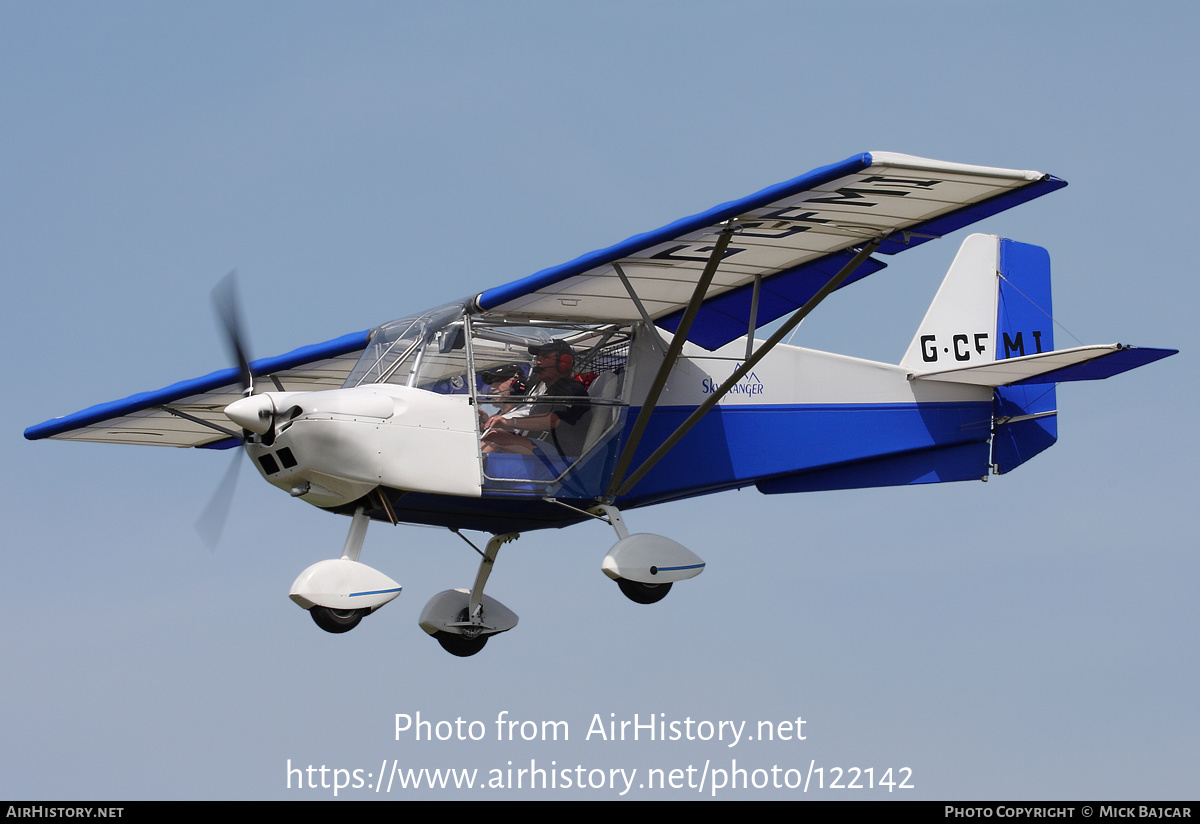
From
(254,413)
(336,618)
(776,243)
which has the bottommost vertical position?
(336,618)

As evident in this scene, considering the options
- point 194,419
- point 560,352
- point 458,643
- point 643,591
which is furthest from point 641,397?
point 194,419

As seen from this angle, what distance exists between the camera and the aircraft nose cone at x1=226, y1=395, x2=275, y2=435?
1115cm

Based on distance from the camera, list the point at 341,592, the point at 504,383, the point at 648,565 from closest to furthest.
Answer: the point at 341,592 → the point at 648,565 → the point at 504,383

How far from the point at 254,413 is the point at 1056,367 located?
709 centimetres

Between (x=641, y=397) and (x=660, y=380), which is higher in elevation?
(x=641, y=397)

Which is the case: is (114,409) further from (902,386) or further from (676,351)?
(902,386)

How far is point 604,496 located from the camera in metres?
12.7

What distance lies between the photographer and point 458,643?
13570 millimetres

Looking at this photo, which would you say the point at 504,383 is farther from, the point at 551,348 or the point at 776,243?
the point at 776,243

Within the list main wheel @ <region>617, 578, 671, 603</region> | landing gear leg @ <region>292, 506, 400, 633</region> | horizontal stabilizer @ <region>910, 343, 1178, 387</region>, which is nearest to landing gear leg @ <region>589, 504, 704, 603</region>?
main wheel @ <region>617, 578, 671, 603</region>

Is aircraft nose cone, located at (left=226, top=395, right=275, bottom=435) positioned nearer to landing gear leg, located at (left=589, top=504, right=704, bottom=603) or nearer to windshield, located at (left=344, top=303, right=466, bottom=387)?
windshield, located at (left=344, top=303, right=466, bottom=387)

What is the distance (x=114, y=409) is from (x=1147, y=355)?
9339 mm

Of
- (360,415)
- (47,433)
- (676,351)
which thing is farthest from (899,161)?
(47,433)

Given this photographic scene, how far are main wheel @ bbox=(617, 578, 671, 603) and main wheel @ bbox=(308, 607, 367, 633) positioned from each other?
201 cm
